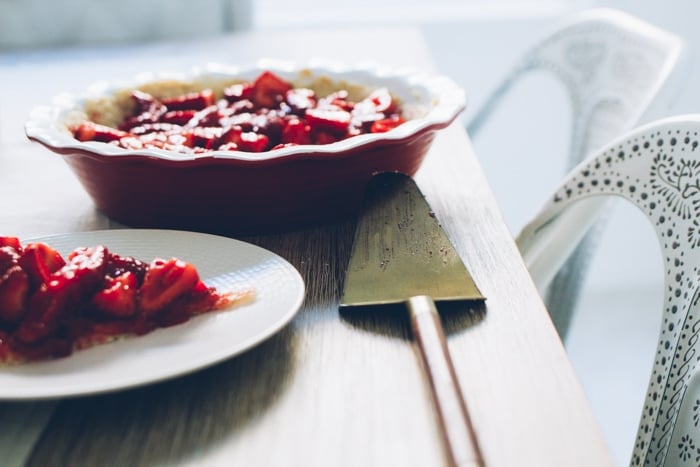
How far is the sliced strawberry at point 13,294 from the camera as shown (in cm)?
56

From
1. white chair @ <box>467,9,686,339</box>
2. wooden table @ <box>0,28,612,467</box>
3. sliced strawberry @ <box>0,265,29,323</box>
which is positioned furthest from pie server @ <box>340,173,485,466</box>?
white chair @ <box>467,9,686,339</box>

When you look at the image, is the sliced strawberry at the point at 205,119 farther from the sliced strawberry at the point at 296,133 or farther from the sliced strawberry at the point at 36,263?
the sliced strawberry at the point at 36,263

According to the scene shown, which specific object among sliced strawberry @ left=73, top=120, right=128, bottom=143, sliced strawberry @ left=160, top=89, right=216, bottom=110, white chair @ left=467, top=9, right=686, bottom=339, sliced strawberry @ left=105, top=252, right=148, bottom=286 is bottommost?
white chair @ left=467, top=9, right=686, bottom=339

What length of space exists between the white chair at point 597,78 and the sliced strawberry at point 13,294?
2.59 ft

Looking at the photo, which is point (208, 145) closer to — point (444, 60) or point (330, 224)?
point (330, 224)

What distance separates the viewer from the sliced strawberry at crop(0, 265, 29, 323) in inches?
A: 22.1

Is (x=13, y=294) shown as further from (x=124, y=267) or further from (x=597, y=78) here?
(x=597, y=78)

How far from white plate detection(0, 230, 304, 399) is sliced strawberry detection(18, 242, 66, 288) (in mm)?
65

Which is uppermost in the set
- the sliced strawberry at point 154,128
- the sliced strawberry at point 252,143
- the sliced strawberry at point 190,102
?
the sliced strawberry at point 252,143

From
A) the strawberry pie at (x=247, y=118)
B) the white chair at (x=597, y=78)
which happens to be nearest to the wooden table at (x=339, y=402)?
A: the strawberry pie at (x=247, y=118)

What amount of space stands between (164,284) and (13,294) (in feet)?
0.34

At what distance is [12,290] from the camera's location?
56 centimetres

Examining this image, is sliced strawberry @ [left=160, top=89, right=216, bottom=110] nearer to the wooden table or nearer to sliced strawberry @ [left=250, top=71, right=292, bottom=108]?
sliced strawberry @ [left=250, top=71, right=292, bottom=108]

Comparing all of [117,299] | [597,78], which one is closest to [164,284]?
[117,299]
